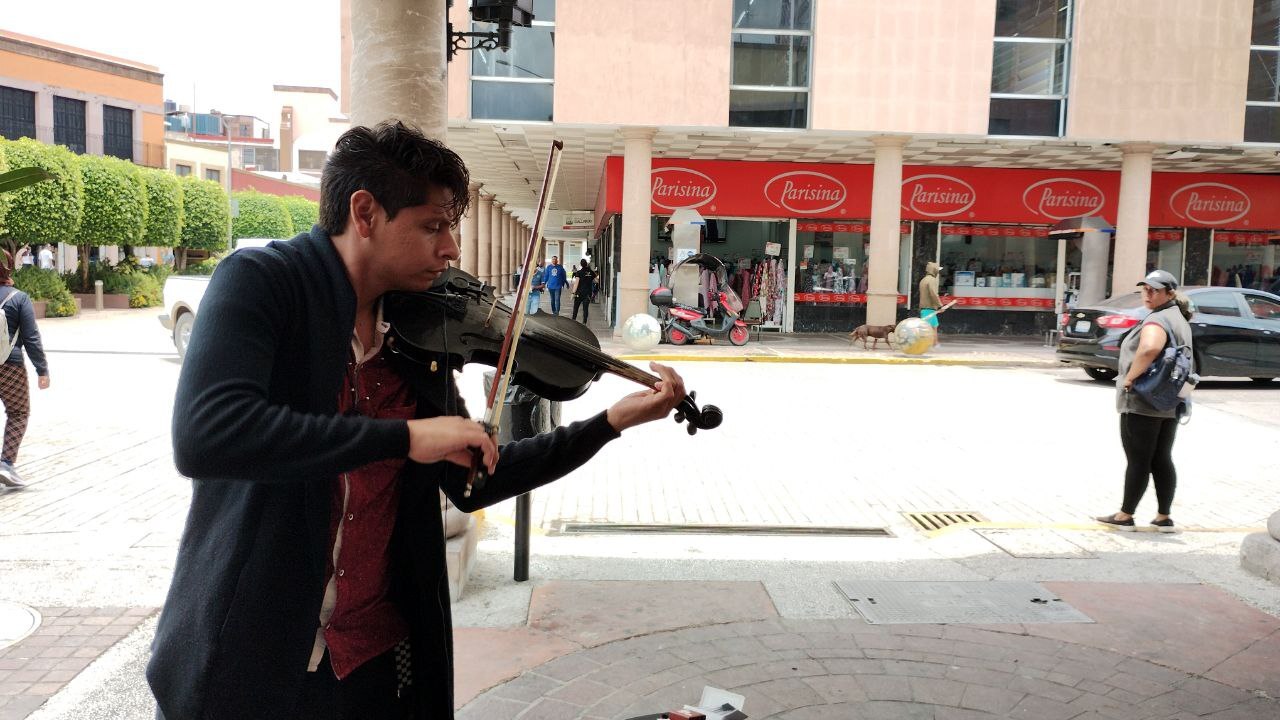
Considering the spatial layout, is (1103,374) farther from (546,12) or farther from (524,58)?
(546,12)

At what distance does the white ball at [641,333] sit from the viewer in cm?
1822

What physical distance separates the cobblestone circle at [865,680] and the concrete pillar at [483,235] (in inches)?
1211

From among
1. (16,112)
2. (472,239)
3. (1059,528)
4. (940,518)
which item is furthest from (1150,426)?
(16,112)

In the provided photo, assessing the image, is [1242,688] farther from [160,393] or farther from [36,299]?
[36,299]

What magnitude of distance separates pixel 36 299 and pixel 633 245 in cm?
1634

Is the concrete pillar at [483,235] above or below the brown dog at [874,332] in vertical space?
above

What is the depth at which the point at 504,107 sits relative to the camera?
1975 cm

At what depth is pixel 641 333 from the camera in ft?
59.7

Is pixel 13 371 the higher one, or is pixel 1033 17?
pixel 1033 17

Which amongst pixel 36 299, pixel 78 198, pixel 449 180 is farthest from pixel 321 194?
pixel 78 198

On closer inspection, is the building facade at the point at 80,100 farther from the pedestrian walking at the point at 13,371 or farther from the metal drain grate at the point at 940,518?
the metal drain grate at the point at 940,518

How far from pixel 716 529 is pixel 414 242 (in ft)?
16.0

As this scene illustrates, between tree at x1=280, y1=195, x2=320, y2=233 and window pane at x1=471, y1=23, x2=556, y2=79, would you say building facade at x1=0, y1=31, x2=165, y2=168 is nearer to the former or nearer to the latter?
tree at x1=280, y1=195, x2=320, y2=233

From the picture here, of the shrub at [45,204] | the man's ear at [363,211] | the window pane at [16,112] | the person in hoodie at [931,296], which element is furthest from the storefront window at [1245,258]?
the window pane at [16,112]
